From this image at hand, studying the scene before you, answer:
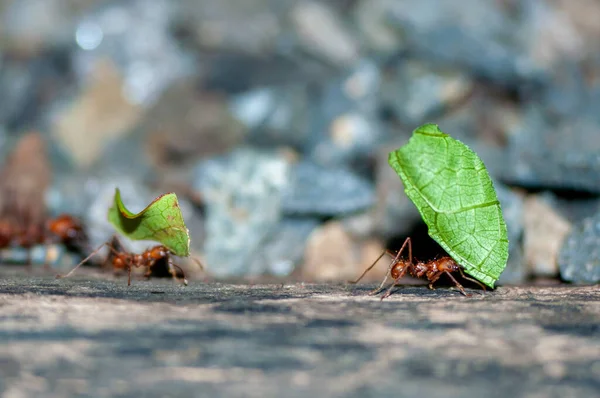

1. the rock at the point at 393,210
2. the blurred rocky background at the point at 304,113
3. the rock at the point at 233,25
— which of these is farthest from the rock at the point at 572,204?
the rock at the point at 233,25

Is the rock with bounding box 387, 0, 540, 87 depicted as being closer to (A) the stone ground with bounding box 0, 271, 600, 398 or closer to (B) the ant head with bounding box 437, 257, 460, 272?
(B) the ant head with bounding box 437, 257, 460, 272

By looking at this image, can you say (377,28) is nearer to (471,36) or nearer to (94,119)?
(471,36)

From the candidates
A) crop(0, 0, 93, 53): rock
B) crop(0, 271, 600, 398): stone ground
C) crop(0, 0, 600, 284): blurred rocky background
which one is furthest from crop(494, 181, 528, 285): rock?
crop(0, 0, 93, 53): rock

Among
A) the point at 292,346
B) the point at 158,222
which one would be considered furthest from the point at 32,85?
the point at 292,346

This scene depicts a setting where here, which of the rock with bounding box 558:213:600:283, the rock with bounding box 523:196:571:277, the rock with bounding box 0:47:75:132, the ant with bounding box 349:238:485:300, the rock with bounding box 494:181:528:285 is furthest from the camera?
the rock with bounding box 0:47:75:132

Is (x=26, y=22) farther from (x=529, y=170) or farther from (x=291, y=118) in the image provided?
(x=529, y=170)
